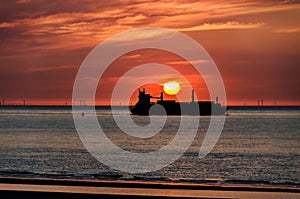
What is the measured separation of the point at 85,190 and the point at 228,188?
2.08m

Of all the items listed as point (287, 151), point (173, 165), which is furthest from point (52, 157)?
point (287, 151)

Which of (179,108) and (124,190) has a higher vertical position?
(179,108)

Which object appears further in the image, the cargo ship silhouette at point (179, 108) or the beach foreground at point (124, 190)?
the cargo ship silhouette at point (179, 108)

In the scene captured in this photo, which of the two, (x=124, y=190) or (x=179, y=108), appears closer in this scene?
(x=124, y=190)

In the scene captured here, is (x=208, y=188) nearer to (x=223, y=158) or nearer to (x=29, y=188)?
(x=29, y=188)

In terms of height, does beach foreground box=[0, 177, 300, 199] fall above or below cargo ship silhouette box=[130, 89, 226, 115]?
below

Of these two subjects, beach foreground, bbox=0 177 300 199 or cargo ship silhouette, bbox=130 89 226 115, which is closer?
beach foreground, bbox=0 177 300 199

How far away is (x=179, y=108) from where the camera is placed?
13925 cm

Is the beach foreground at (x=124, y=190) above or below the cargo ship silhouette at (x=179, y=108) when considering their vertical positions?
below

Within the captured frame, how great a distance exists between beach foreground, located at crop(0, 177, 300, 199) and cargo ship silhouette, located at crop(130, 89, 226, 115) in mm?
115761

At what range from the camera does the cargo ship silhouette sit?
126 metres

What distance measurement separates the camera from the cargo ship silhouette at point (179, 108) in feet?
415

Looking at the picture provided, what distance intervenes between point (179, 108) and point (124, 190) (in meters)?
131

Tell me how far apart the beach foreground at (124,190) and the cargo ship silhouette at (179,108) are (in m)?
116
